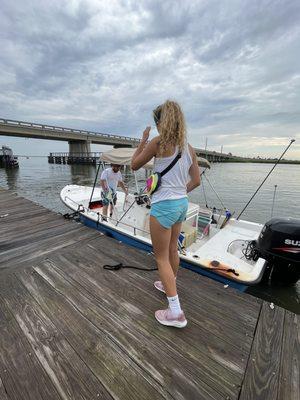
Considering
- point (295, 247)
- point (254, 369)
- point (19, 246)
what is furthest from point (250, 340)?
point (19, 246)

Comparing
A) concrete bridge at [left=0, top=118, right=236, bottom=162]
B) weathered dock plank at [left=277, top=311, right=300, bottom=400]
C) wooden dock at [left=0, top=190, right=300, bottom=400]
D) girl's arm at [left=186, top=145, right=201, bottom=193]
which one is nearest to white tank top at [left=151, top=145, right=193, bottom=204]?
girl's arm at [left=186, top=145, right=201, bottom=193]

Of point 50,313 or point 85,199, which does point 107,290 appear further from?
point 85,199

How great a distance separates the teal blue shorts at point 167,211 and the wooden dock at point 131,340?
1120 mm

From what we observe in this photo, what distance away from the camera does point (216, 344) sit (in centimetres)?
204

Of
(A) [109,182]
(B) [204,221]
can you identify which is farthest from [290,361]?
(A) [109,182]

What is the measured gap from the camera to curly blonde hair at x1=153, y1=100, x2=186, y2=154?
1.87 meters

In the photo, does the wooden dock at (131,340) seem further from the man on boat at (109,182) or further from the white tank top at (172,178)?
the man on boat at (109,182)

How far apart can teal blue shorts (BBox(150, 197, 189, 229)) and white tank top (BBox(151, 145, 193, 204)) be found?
41 mm

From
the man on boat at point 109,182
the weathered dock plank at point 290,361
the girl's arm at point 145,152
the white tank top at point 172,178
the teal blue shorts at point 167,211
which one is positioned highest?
the girl's arm at point 145,152

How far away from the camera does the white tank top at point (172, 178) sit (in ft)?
6.48

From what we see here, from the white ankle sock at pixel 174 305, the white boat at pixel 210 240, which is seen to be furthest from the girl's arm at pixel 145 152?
the white boat at pixel 210 240

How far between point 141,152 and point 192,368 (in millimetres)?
1950

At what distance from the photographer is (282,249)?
3.47 meters

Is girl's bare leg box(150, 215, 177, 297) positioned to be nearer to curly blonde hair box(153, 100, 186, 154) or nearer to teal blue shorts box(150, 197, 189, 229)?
teal blue shorts box(150, 197, 189, 229)
